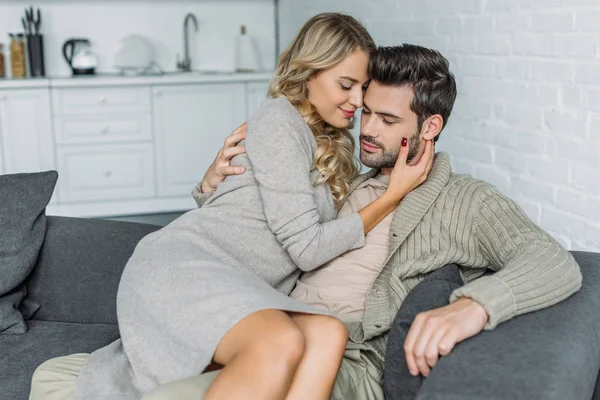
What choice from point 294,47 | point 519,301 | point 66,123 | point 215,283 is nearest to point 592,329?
point 519,301

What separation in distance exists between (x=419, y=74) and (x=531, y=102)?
0.77 metres

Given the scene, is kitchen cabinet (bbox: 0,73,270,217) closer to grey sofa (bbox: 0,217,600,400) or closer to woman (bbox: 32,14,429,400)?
grey sofa (bbox: 0,217,600,400)

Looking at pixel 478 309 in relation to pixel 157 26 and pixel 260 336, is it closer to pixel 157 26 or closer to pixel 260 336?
pixel 260 336

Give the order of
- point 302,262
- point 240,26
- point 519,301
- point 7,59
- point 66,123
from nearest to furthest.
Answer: point 519,301 → point 302,262 → point 66,123 → point 7,59 → point 240,26

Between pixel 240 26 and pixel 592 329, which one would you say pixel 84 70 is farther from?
pixel 592 329

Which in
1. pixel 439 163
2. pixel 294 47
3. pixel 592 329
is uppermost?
pixel 294 47

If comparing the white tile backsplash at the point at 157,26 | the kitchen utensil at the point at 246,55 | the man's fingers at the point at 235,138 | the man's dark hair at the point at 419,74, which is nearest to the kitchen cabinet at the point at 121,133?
the kitchen utensil at the point at 246,55

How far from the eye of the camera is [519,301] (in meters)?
1.62

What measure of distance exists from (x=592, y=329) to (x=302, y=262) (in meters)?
0.67

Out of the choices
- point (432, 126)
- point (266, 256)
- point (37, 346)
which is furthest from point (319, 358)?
point (37, 346)

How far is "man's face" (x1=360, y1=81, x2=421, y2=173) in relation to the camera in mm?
2055

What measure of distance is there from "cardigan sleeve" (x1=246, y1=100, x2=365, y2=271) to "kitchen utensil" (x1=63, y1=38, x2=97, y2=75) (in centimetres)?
350

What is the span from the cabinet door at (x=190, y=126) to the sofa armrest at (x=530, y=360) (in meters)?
3.74

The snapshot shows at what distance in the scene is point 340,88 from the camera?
2.12m
